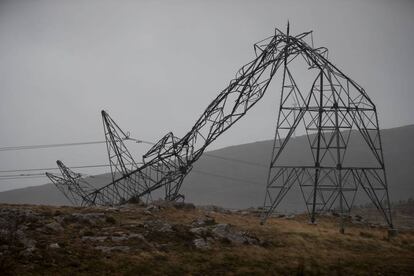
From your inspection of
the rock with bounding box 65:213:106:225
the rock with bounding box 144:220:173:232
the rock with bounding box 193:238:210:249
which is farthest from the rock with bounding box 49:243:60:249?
the rock with bounding box 193:238:210:249

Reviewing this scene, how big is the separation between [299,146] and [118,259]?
482 ft

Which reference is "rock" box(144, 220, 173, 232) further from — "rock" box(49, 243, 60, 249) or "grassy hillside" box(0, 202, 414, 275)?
"rock" box(49, 243, 60, 249)

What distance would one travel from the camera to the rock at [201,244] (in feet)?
59.8

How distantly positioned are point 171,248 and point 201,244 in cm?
157

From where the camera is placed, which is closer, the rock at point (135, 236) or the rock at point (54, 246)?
the rock at point (54, 246)

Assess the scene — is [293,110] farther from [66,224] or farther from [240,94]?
[66,224]

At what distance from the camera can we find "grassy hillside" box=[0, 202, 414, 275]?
14766 millimetres

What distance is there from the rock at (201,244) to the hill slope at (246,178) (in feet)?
274

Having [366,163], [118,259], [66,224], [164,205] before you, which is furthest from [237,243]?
[366,163]

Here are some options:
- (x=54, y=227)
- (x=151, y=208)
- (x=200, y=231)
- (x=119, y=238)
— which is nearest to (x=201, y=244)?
(x=200, y=231)

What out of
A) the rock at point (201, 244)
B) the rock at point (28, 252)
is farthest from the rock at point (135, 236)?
the rock at point (28, 252)

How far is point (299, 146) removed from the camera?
156625mm

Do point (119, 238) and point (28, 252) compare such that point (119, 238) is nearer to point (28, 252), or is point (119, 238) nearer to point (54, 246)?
point (54, 246)

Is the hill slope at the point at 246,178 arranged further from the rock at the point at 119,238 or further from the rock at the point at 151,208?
the rock at the point at 119,238
